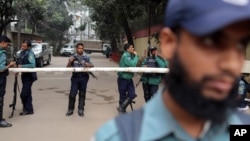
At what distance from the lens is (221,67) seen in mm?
903

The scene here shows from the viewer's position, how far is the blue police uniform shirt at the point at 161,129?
1023 mm

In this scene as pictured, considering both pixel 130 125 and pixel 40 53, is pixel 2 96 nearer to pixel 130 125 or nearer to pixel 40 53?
pixel 130 125

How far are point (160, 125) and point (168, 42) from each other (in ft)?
0.81

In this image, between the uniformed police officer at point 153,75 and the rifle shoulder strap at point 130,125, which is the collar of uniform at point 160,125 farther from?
the uniformed police officer at point 153,75

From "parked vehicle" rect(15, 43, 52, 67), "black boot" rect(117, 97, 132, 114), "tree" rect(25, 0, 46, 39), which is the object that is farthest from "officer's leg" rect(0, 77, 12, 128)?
"tree" rect(25, 0, 46, 39)

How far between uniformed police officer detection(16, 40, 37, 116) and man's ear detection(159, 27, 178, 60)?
6.30 m

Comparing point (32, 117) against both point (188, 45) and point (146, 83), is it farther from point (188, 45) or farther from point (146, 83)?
point (188, 45)

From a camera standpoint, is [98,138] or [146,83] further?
[146,83]

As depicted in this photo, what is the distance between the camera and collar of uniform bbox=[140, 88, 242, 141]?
3.35 ft

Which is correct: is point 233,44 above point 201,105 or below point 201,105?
above

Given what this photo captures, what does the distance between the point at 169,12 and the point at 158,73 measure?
6.25 m

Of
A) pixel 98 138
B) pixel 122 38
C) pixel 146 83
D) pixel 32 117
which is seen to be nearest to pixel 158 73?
pixel 146 83

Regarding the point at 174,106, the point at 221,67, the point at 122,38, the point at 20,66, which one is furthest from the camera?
the point at 122,38

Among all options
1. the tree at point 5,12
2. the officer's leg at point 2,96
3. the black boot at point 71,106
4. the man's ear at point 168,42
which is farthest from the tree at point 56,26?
the man's ear at point 168,42
